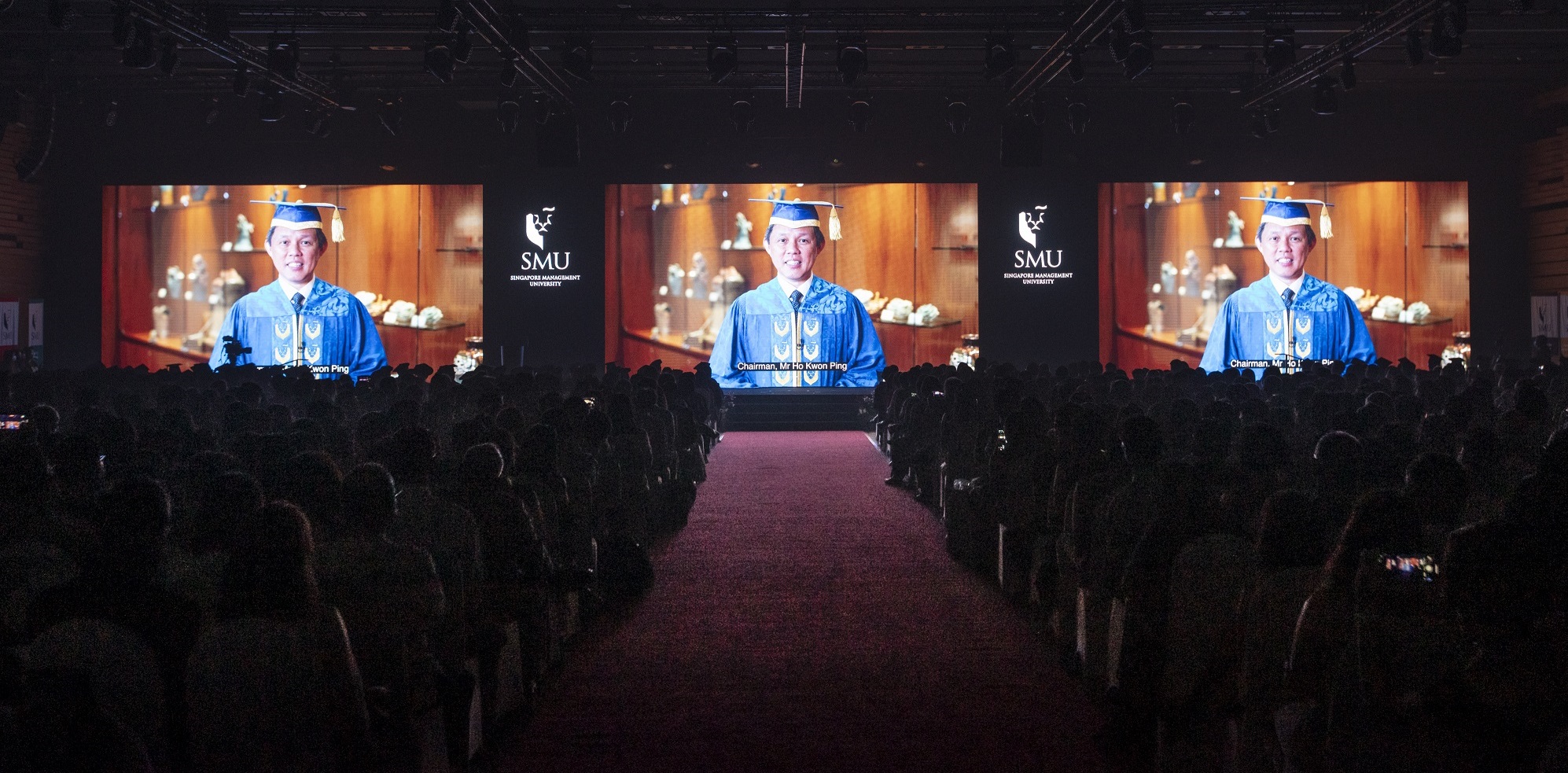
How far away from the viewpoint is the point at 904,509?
31.4 ft

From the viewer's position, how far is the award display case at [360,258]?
749 inches

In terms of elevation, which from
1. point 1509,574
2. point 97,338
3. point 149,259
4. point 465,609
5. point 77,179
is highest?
point 77,179

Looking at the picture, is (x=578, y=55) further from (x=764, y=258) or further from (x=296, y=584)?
(x=296, y=584)

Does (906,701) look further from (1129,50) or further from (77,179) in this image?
(77,179)

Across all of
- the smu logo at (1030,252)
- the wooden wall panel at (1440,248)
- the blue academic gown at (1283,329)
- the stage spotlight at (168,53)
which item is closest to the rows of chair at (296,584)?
the stage spotlight at (168,53)

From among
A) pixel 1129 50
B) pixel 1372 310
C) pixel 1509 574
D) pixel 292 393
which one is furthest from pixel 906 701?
pixel 1372 310

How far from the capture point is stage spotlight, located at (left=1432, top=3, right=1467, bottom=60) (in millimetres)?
11180

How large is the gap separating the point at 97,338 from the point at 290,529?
63.3 ft

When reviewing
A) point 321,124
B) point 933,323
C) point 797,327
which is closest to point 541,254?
point 321,124

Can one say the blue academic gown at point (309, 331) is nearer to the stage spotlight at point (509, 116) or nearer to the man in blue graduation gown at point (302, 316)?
the man in blue graduation gown at point (302, 316)

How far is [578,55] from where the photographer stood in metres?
13.1

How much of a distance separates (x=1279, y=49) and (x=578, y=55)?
7.56 m

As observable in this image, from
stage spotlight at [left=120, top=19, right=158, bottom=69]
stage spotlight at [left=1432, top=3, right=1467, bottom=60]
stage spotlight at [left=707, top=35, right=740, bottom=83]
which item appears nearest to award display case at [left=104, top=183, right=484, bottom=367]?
stage spotlight at [left=707, top=35, right=740, bottom=83]

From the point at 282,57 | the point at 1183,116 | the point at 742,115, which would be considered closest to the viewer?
the point at 282,57
